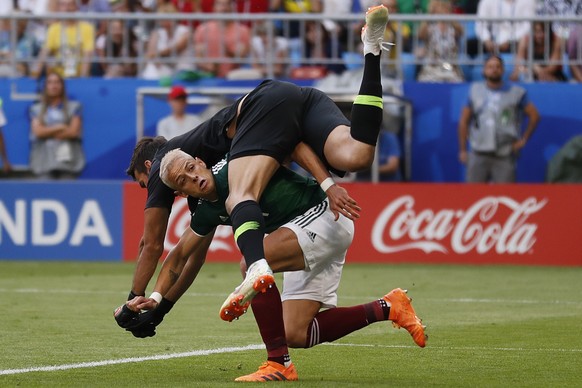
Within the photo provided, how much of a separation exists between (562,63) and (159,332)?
10021 mm

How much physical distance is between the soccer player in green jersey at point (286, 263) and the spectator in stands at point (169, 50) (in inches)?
454

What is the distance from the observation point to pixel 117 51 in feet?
65.9

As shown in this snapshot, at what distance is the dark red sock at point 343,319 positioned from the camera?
27.8 feet

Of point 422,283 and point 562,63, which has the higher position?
point 562,63

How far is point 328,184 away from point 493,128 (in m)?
10.4

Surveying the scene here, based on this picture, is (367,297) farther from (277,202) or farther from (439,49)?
(439,49)

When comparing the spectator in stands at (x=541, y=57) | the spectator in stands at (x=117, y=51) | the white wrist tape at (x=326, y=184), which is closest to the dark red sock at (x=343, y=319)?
the white wrist tape at (x=326, y=184)

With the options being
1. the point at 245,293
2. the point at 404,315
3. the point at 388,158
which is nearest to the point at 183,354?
the point at 404,315

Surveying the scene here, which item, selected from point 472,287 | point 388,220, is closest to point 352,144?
point 472,287

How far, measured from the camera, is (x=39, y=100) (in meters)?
19.9

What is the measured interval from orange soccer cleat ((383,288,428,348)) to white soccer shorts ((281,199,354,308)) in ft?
1.22

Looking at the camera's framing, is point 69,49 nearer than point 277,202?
No

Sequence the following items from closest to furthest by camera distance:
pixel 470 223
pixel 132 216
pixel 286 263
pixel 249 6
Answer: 1. pixel 286 263
2. pixel 470 223
3. pixel 132 216
4. pixel 249 6

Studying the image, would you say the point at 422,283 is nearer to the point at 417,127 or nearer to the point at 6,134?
the point at 417,127
